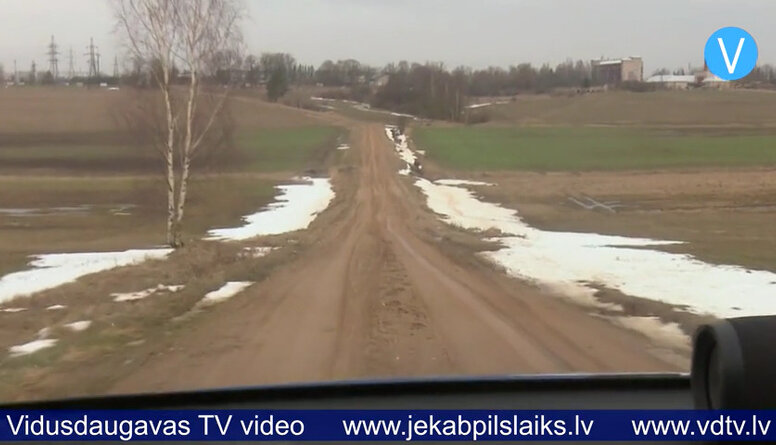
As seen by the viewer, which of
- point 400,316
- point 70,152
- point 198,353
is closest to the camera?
point 198,353

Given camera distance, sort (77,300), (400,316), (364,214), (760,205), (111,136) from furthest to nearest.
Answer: (111,136), (760,205), (364,214), (77,300), (400,316)

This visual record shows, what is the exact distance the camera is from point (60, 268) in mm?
19281

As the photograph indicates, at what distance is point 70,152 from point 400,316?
63.2 m

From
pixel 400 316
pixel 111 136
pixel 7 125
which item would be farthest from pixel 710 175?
pixel 7 125

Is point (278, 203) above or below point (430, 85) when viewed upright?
below

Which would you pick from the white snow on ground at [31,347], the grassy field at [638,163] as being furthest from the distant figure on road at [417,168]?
the white snow on ground at [31,347]

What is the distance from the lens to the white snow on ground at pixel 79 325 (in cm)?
1055

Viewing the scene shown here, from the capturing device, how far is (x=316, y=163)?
62.8 meters

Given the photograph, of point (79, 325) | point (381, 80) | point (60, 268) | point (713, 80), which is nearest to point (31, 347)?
point (79, 325)

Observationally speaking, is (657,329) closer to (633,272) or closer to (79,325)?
(633,272)

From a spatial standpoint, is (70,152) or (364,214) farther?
(70,152)

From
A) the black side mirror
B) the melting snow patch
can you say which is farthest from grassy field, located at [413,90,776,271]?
the black side mirror

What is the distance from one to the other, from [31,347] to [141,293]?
4.32 metres

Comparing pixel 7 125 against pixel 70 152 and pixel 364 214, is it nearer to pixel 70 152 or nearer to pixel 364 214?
pixel 70 152
